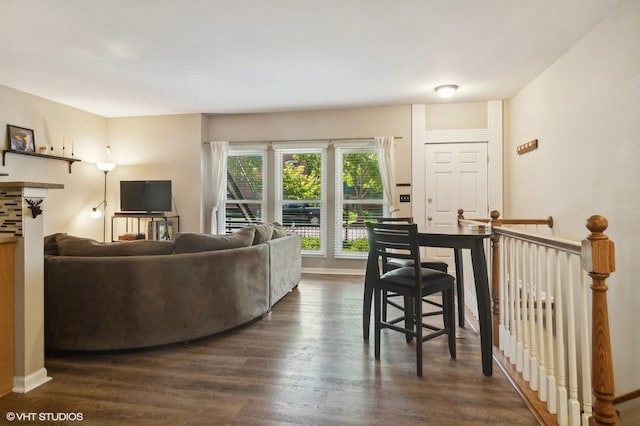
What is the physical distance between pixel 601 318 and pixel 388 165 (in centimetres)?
399

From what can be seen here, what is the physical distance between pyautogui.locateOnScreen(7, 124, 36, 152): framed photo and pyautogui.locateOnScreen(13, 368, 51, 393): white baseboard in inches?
139

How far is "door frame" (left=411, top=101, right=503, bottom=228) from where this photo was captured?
4.91 meters

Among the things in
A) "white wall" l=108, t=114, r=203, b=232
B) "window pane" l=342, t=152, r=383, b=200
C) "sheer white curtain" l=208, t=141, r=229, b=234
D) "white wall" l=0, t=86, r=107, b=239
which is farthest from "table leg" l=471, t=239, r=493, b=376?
"white wall" l=0, t=86, r=107, b=239

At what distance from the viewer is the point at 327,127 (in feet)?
17.5

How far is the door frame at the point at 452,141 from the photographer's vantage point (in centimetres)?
491

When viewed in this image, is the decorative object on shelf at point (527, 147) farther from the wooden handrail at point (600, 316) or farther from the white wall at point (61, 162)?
the white wall at point (61, 162)

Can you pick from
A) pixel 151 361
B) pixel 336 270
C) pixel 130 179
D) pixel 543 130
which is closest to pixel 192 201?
pixel 130 179

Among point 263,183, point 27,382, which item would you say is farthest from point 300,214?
point 27,382

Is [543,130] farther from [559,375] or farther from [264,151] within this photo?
[264,151]

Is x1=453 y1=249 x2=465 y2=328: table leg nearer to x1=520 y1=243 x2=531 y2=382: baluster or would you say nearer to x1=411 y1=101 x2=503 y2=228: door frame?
x1=520 y1=243 x2=531 y2=382: baluster

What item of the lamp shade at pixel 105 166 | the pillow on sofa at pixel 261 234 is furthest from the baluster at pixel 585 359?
the lamp shade at pixel 105 166

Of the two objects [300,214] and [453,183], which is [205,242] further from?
[453,183]

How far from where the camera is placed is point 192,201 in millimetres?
5613

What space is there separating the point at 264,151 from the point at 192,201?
146 centimetres
